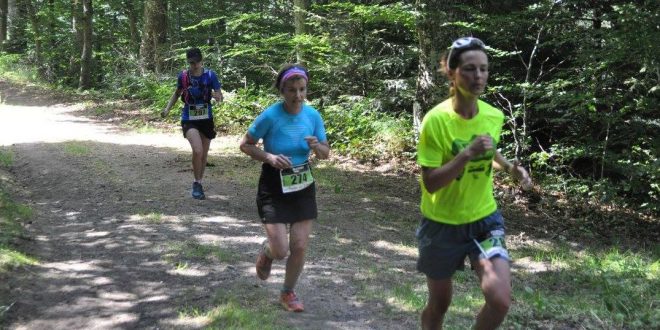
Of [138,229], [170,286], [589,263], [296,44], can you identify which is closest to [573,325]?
[589,263]

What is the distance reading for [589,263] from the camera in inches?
278

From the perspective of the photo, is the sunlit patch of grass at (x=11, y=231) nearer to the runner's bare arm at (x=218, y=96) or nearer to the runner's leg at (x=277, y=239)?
the runner's leg at (x=277, y=239)

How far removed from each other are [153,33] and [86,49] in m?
5.33

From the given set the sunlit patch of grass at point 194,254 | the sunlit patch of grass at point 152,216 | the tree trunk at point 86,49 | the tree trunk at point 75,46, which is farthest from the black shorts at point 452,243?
the tree trunk at point 75,46

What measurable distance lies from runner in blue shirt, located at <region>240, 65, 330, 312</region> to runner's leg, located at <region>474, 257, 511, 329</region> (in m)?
1.64

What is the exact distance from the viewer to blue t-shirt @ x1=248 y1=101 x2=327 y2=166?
4.42m

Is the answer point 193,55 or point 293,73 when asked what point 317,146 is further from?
point 193,55

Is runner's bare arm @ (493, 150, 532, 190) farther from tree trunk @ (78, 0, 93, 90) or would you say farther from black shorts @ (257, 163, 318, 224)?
tree trunk @ (78, 0, 93, 90)

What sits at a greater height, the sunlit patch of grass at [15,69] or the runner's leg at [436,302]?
the sunlit patch of grass at [15,69]

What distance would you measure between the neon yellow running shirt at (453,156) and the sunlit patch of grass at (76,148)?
409 inches

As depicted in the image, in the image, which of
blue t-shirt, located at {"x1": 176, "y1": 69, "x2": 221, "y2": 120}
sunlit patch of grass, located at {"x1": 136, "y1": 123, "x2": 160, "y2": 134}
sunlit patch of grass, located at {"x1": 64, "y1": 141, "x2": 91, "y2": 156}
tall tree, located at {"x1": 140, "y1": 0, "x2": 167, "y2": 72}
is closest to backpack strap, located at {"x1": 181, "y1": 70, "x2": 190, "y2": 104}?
blue t-shirt, located at {"x1": 176, "y1": 69, "x2": 221, "y2": 120}

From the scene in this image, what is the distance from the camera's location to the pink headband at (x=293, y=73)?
4312 mm

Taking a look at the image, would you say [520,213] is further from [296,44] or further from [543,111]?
[296,44]

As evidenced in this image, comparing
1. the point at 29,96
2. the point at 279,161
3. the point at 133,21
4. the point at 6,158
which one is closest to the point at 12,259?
the point at 279,161
